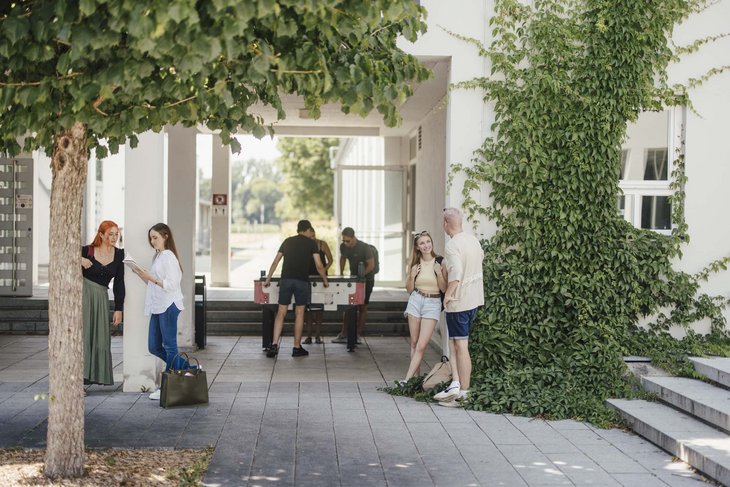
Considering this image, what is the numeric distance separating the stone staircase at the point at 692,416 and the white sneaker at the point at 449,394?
145cm

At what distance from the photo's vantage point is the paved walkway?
647 centimetres

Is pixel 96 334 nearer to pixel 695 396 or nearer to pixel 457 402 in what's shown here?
pixel 457 402

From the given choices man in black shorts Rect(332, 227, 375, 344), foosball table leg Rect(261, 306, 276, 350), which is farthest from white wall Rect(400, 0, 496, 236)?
man in black shorts Rect(332, 227, 375, 344)

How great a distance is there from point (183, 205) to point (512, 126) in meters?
5.67

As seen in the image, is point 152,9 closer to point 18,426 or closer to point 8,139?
point 8,139

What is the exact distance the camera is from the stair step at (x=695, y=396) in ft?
24.5

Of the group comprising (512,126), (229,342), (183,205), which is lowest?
(229,342)

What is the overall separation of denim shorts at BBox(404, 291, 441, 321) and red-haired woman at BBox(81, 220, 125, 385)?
3026mm

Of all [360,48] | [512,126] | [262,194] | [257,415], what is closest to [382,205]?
[512,126]

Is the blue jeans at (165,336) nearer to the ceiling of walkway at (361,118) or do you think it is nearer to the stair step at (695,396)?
the ceiling of walkway at (361,118)

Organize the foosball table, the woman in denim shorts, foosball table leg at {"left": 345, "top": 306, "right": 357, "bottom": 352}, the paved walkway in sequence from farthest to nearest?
foosball table leg at {"left": 345, "top": 306, "right": 357, "bottom": 352} < the foosball table < the woman in denim shorts < the paved walkway

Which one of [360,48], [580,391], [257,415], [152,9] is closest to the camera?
[152,9]

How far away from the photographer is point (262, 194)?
391ft

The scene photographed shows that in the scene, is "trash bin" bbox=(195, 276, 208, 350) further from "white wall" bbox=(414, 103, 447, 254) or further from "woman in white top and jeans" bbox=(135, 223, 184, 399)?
"woman in white top and jeans" bbox=(135, 223, 184, 399)
